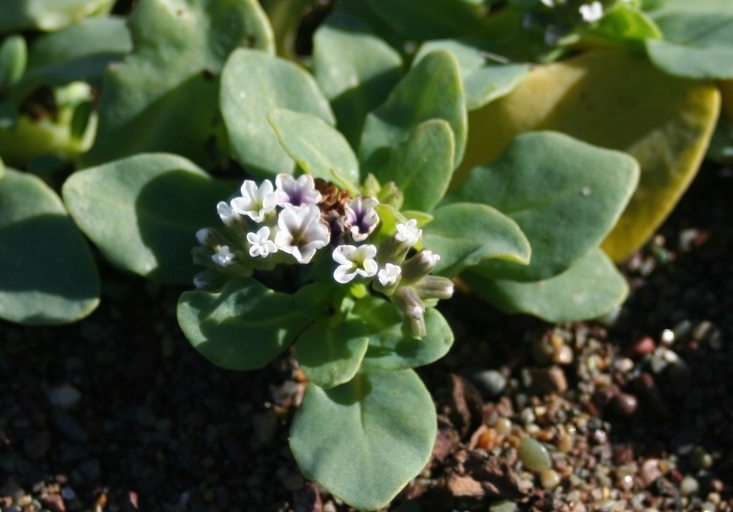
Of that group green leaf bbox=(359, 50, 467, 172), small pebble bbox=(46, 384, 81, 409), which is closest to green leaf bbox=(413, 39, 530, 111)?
green leaf bbox=(359, 50, 467, 172)

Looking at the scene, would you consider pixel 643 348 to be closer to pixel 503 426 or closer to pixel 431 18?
pixel 503 426

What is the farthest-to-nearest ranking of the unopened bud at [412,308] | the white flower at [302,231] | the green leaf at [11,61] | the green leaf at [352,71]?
the green leaf at [11,61] < the green leaf at [352,71] < the unopened bud at [412,308] < the white flower at [302,231]

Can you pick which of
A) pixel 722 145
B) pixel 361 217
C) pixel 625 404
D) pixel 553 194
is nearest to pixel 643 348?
pixel 625 404

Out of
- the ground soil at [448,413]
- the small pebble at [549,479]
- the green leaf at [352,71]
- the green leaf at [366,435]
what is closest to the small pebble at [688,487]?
the ground soil at [448,413]

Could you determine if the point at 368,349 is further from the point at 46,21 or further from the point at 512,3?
the point at 46,21

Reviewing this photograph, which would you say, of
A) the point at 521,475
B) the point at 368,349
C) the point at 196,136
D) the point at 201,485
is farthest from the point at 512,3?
the point at 201,485

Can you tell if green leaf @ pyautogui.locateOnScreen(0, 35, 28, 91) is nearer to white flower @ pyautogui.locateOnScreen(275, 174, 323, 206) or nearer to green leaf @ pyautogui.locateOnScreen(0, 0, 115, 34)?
green leaf @ pyautogui.locateOnScreen(0, 0, 115, 34)

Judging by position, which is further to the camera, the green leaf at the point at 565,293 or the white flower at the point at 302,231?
the green leaf at the point at 565,293

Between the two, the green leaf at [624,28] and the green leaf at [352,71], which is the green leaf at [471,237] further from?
the green leaf at [624,28]
